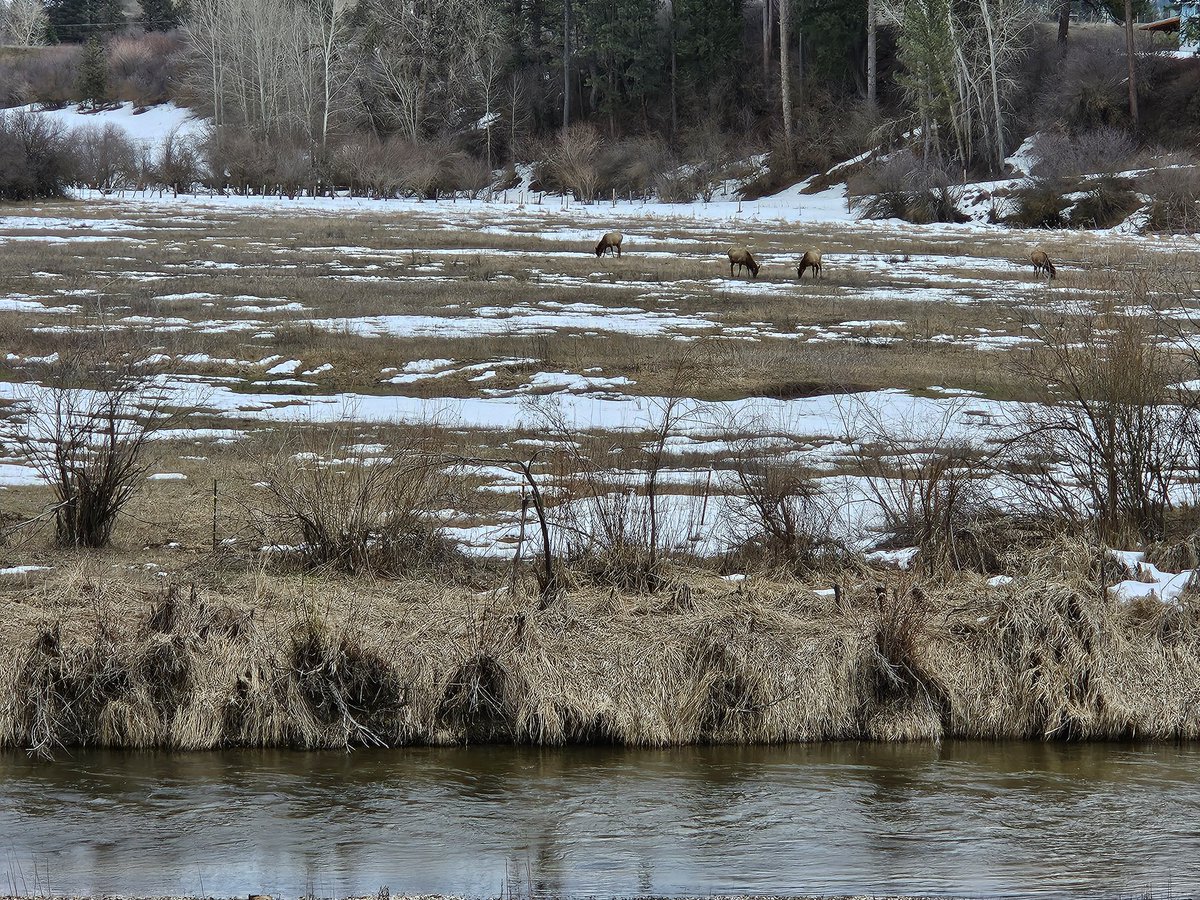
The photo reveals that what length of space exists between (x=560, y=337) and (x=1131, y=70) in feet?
152

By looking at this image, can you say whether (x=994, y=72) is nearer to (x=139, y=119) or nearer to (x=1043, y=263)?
(x=1043, y=263)

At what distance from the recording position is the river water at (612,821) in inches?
300

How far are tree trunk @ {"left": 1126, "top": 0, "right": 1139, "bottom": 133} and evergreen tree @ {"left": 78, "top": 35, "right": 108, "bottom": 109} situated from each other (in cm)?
8279

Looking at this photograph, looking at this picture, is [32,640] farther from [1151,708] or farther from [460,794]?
[1151,708]

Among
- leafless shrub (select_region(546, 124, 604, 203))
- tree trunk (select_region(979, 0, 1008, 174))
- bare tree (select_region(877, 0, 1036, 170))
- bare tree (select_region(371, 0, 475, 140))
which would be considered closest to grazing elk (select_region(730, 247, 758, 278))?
tree trunk (select_region(979, 0, 1008, 174))

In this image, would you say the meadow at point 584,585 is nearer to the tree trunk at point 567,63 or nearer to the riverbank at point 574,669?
the riverbank at point 574,669

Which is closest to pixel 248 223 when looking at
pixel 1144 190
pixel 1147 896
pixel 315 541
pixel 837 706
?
pixel 1144 190

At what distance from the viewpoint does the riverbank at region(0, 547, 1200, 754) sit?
981 centimetres

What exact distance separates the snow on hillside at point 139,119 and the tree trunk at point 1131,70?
2481 inches

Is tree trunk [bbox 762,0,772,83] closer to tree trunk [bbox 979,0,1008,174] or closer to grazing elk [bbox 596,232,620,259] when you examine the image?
tree trunk [bbox 979,0,1008,174]

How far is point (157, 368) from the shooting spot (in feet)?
67.5

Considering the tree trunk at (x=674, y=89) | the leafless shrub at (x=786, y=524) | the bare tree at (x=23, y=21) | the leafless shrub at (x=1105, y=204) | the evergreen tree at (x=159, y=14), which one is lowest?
the leafless shrub at (x=786, y=524)

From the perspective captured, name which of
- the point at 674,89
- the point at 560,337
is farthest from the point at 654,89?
the point at 560,337

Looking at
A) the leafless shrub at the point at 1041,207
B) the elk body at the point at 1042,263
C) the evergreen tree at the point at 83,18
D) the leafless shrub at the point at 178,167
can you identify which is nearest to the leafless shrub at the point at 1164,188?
the leafless shrub at the point at 1041,207
